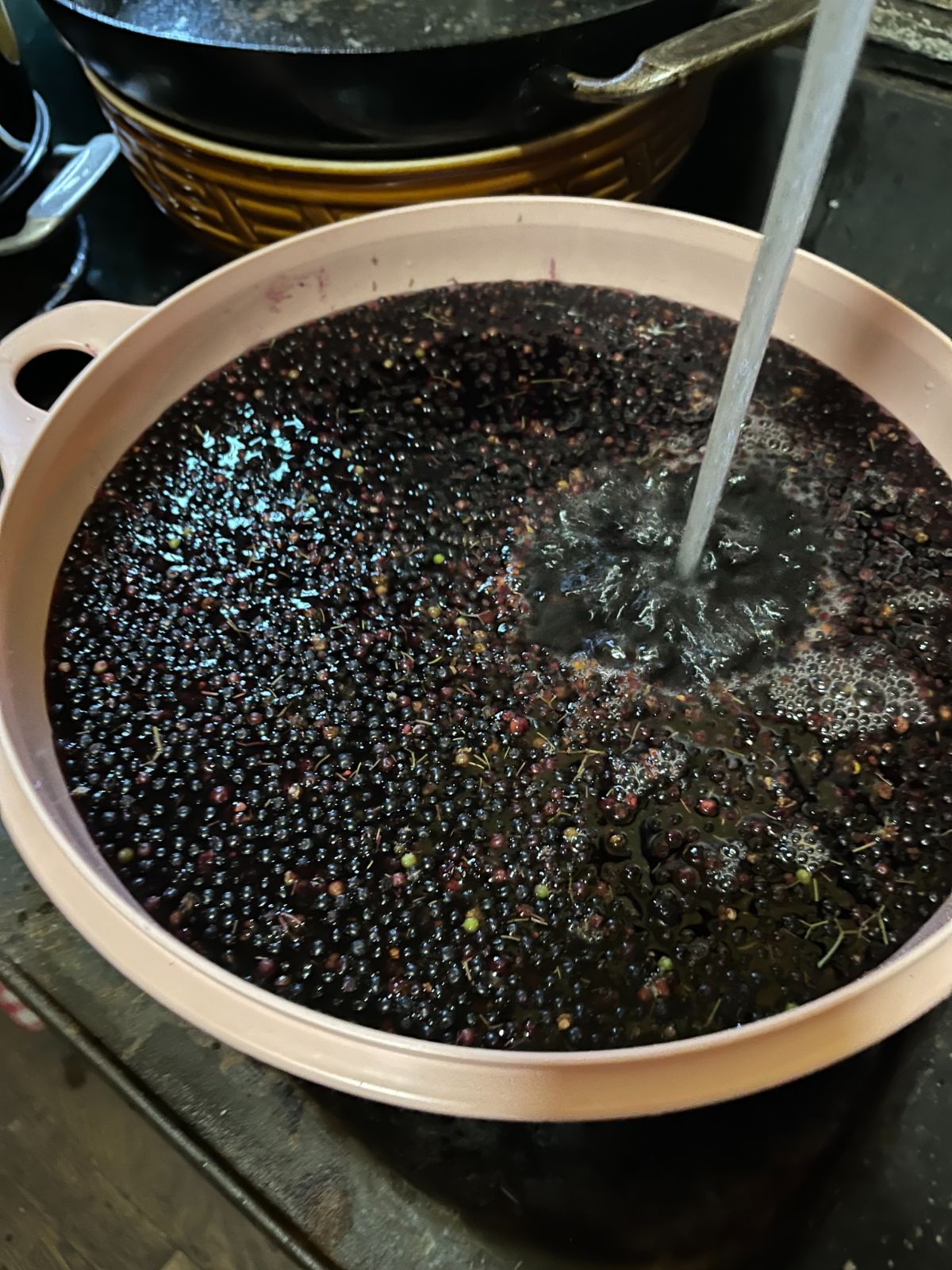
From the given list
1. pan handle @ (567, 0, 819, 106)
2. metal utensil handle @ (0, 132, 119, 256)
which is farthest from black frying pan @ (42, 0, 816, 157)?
metal utensil handle @ (0, 132, 119, 256)

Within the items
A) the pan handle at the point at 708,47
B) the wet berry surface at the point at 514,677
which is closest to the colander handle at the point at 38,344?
the wet berry surface at the point at 514,677

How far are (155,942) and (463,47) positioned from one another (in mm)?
666

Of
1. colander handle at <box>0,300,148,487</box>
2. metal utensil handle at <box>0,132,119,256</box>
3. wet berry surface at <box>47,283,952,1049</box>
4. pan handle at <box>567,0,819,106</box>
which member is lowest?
wet berry surface at <box>47,283,952,1049</box>

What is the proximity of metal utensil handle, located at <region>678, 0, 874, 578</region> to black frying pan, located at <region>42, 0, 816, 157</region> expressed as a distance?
0.17m

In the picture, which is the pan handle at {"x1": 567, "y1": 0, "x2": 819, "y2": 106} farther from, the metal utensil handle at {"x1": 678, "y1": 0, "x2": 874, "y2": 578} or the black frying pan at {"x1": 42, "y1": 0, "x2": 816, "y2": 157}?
the metal utensil handle at {"x1": 678, "y1": 0, "x2": 874, "y2": 578}

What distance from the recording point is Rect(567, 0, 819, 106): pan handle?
2.19 feet

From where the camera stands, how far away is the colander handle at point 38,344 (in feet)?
2.48

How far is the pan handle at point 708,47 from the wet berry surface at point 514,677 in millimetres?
236

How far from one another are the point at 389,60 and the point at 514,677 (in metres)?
0.48

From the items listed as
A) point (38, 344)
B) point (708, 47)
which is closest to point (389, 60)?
point (708, 47)

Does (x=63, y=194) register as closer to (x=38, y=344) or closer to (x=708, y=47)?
(x=38, y=344)

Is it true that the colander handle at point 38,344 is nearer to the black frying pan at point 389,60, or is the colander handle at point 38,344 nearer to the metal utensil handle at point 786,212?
the black frying pan at point 389,60

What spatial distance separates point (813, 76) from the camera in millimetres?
523

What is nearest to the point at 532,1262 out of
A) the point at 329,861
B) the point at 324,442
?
the point at 329,861
